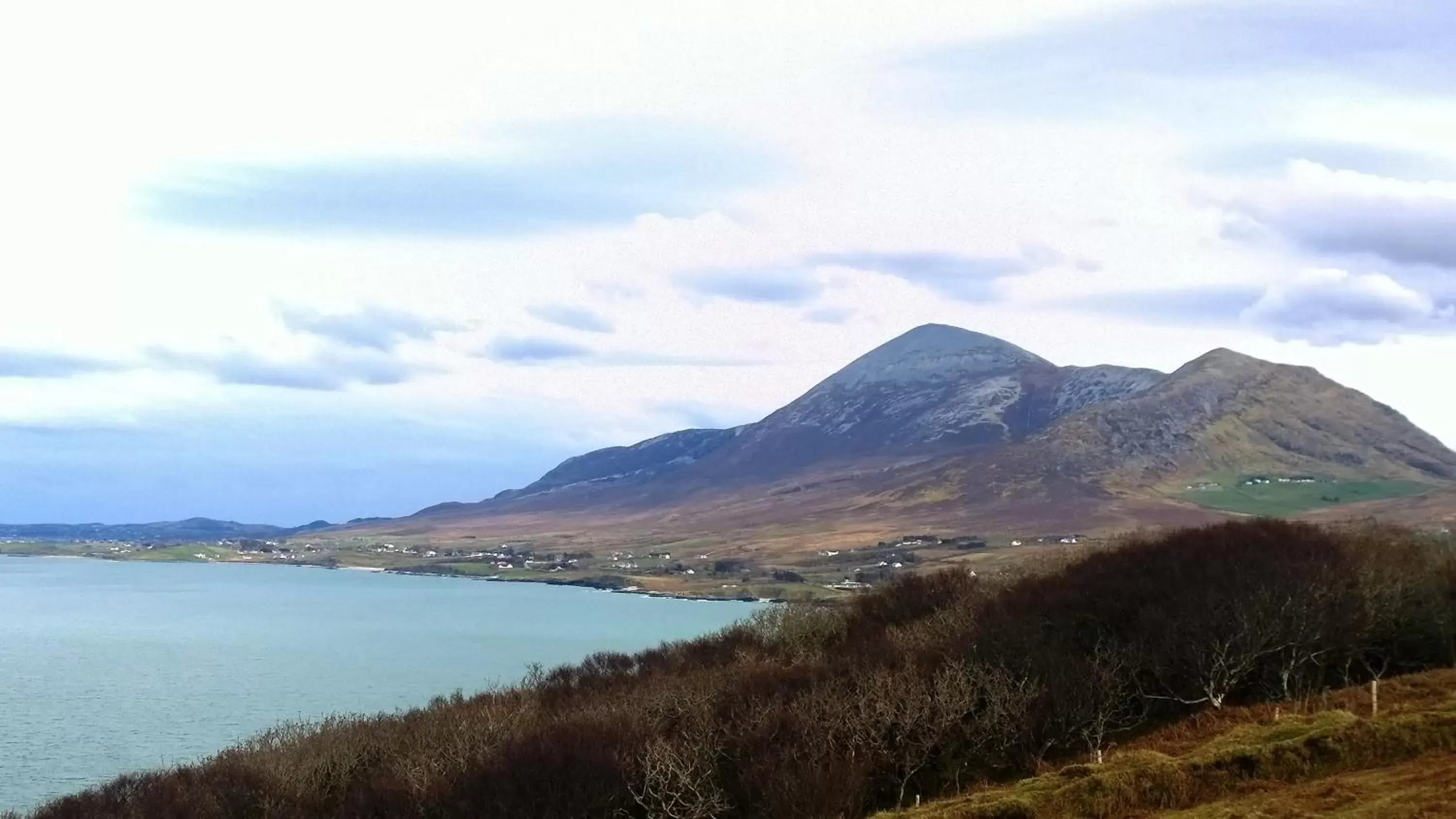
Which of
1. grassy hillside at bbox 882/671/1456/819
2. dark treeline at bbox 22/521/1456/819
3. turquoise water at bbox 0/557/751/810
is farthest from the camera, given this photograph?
turquoise water at bbox 0/557/751/810

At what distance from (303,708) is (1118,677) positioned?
60.4 metres

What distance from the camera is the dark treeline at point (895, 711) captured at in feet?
139

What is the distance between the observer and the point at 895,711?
148ft

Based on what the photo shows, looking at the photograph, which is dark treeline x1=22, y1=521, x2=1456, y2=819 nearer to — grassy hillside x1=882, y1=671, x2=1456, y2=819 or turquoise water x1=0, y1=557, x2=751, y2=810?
grassy hillside x1=882, y1=671, x2=1456, y2=819

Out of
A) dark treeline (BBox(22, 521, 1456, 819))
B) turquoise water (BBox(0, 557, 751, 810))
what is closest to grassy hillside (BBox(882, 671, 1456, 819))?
dark treeline (BBox(22, 521, 1456, 819))

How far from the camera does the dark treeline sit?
42.3 meters

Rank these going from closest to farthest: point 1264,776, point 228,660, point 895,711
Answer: point 1264,776 < point 895,711 < point 228,660

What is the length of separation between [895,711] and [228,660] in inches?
3426

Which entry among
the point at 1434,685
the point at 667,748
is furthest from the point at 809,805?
the point at 1434,685

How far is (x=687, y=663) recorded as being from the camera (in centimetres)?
7519

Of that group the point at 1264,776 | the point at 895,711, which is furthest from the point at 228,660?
the point at 1264,776

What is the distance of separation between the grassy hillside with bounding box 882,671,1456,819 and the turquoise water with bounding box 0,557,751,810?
46648 mm

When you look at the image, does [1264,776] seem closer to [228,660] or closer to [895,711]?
[895,711]

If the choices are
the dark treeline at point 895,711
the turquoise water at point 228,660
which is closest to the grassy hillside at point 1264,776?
the dark treeline at point 895,711
